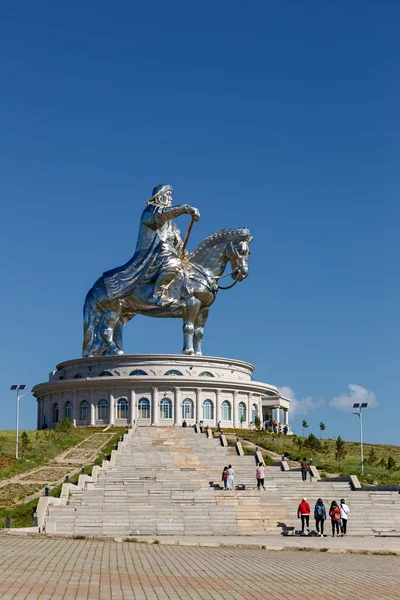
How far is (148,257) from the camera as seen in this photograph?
69.0m

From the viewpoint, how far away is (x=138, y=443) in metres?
53.2

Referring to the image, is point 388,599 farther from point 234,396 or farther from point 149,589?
point 234,396

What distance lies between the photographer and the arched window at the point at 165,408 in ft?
223

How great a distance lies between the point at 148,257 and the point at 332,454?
21.7 metres

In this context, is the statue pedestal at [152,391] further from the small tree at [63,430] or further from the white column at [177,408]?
the small tree at [63,430]

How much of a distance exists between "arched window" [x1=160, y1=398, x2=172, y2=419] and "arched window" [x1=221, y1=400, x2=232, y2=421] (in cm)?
450

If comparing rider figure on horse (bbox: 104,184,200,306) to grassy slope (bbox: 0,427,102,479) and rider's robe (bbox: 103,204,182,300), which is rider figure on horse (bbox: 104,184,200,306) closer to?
rider's robe (bbox: 103,204,182,300)

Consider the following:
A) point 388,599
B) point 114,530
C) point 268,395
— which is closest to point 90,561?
point 388,599

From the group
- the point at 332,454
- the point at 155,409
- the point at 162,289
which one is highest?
the point at 162,289

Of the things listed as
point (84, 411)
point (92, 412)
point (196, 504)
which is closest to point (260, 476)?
point (196, 504)

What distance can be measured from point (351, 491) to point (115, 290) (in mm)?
36755

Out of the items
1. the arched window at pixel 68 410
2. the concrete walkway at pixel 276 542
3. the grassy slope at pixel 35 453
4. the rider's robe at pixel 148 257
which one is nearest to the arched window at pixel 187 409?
the grassy slope at pixel 35 453

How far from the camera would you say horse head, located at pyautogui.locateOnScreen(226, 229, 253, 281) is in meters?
69.2

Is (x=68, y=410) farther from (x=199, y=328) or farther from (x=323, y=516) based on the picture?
(x=323, y=516)
